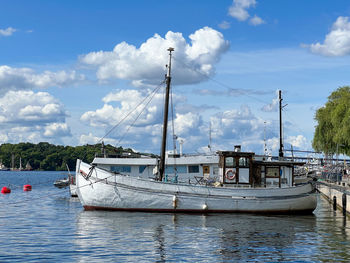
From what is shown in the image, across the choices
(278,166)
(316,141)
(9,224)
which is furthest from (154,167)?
(316,141)

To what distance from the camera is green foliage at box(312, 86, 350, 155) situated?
62969 millimetres

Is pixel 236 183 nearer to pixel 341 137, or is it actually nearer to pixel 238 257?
pixel 238 257

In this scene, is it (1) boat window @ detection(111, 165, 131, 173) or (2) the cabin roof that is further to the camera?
(1) boat window @ detection(111, 165, 131, 173)

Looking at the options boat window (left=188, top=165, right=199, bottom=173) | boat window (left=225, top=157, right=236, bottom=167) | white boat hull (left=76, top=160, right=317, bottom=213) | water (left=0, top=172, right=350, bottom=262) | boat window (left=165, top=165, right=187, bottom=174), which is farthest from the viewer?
boat window (left=165, top=165, right=187, bottom=174)

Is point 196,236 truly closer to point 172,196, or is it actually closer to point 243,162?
point 172,196

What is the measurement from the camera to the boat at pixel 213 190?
35.7m

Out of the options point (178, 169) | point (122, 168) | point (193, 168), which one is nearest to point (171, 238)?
point (193, 168)

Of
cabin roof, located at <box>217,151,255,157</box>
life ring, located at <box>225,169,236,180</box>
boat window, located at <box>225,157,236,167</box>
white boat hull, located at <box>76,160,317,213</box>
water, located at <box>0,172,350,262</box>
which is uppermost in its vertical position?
cabin roof, located at <box>217,151,255,157</box>

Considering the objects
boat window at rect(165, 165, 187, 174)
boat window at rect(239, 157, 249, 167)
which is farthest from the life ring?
boat window at rect(165, 165, 187, 174)

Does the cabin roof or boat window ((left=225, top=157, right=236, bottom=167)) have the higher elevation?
the cabin roof

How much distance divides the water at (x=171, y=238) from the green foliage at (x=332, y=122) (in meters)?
28.8

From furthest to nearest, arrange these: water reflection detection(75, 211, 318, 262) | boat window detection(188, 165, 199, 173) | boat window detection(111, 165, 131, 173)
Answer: boat window detection(111, 165, 131, 173), boat window detection(188, 165, 199, 173), water reflection detection(75, 211, 318, 262)

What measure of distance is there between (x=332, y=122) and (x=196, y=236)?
1712 inches

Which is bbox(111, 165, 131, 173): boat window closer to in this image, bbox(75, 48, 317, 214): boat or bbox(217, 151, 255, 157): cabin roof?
bbox(75, 48, 317, 214): boat
